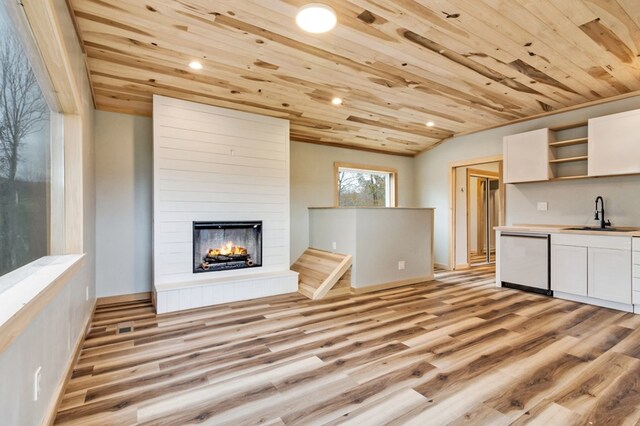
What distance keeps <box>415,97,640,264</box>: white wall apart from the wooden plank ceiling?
0.34m

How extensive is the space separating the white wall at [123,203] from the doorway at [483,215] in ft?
20.7

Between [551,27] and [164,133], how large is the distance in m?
3.85

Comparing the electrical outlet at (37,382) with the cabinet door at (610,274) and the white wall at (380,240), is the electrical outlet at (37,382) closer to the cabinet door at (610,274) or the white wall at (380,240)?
the white wall at (380,240)

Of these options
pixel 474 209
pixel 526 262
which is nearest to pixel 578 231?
pixel 526 262

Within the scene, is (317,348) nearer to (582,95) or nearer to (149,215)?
(149,215)

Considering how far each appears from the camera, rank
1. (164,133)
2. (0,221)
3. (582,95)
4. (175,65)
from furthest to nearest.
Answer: (582,95) → (164,133) → (175,65) → (0,221)

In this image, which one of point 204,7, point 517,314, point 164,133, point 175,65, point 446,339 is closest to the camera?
point 204,7

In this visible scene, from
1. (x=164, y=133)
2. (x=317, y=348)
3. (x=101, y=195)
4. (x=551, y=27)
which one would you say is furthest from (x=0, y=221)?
(x=551, y=27)

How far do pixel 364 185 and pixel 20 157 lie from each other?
5.28 meters

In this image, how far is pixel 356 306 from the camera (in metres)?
3.64

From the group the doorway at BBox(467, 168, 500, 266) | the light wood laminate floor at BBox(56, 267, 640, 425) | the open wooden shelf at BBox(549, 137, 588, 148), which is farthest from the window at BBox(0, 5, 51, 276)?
the doorway at BBox(467, 168, 500, 266)

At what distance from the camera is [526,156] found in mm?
4469

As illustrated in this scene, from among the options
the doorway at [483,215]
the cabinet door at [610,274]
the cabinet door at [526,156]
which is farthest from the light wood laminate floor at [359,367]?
the doorway at [483,215]

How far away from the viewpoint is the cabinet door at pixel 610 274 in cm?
337
